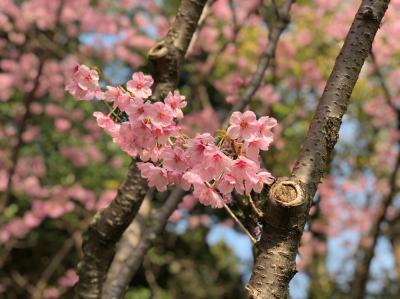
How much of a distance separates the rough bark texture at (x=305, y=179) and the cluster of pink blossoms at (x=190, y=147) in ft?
0.27

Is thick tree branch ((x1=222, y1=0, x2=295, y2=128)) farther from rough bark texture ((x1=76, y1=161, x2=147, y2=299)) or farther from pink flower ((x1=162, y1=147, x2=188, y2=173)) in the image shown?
pink flower ((x1=162, y1=147, x2=188, y2=173))

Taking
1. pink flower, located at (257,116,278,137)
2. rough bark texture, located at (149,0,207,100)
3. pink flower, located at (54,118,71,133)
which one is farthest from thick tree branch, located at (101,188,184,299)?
pink flower, located at (54,118,71,133)

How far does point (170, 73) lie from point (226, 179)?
0.94m

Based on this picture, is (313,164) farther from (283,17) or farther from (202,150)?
(283,17)

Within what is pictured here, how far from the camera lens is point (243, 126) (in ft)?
4.27

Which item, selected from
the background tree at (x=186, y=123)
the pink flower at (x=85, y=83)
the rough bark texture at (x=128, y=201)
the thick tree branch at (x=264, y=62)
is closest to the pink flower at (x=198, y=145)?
the pink flower at (x=85, y=83)

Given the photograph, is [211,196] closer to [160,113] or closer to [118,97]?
[160,113]

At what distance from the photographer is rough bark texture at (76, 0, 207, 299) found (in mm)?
2104

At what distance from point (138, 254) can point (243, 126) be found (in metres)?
1.28

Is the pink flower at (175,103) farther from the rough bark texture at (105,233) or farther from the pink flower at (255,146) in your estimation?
the rough bark texture at (105,233)

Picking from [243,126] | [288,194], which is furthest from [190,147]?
[288,194]

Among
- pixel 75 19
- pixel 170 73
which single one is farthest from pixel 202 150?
pixel 75 19

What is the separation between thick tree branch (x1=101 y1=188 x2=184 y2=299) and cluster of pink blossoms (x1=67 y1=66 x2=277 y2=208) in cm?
95

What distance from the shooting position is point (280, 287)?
125cm
